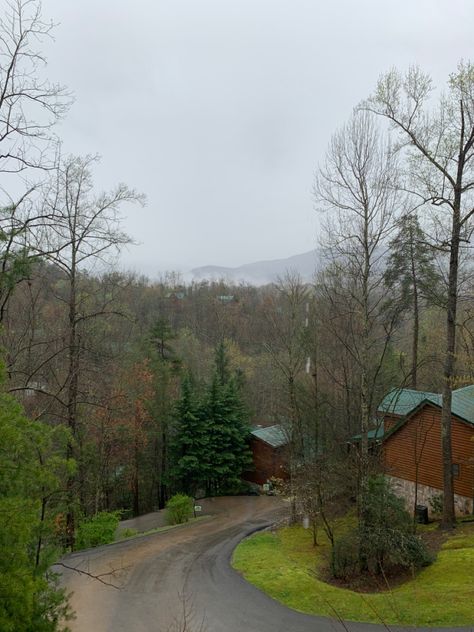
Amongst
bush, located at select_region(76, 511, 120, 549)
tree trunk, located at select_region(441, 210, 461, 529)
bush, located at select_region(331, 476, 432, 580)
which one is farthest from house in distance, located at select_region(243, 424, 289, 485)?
bush, located at select_region(331, 476, 432, 580)

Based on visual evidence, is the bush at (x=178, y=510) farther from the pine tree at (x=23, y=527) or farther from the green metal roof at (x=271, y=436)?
the pine tree at (x=23, y=527)

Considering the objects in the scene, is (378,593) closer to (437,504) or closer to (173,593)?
(173,593)

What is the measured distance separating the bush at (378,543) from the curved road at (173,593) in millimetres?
2378

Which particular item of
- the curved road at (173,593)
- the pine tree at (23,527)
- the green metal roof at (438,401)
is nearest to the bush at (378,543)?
the curved road at (173,593)

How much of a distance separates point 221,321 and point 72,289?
43.7 meters

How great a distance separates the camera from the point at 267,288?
89375 millimetres

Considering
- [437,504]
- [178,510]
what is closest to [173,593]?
[178,510]

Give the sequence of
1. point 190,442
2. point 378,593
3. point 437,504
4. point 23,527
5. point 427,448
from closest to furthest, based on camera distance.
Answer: point 23,527 < point 378,593 < point 437,504 < point 427,448 < point 190,442

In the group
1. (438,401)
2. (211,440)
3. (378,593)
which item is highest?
(438,401)

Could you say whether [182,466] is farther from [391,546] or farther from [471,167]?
[471,167]

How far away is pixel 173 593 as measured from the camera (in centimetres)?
1139

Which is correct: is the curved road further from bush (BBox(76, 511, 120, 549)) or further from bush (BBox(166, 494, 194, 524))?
bush (BBox(166, 494, 194, 524))

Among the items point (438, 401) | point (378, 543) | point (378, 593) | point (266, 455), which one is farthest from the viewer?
point (266, 455)

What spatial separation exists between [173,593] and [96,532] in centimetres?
557
